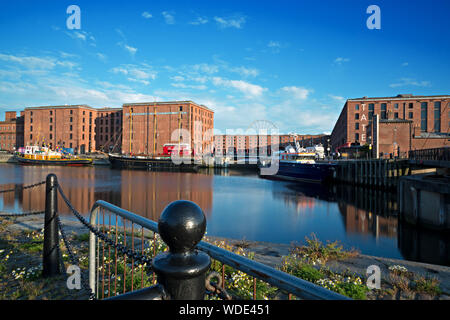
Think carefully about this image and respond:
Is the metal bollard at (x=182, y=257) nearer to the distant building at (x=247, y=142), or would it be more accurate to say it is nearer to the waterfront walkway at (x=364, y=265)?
the waterfront walkway at (x=364, y=265)

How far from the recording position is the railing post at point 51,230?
5.21 metres

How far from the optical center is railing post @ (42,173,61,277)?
521cm

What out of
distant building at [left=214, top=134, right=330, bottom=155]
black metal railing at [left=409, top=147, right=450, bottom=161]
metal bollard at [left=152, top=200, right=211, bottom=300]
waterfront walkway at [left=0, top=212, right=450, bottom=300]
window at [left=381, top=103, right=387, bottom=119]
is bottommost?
waterfront walkway at [left=0, top=212, right=450, bottom=300]

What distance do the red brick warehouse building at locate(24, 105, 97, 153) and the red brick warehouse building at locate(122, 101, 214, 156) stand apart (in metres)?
18.9

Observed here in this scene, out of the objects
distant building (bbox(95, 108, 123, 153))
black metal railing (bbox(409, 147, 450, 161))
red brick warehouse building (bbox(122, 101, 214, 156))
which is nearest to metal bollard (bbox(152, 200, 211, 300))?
black metal railing (bbox(409, 147, 450, 161))

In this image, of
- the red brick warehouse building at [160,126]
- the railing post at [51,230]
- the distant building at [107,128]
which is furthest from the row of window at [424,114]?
the distant building at [107,128]

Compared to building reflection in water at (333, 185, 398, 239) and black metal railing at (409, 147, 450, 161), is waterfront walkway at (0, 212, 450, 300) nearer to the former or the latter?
building reflection in water at (333, 185, 398, 239)

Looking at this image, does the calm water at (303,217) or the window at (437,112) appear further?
the window at (437,112)

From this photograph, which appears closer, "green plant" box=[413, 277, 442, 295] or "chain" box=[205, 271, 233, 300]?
"chain" box=[205, 271, 233, 300]

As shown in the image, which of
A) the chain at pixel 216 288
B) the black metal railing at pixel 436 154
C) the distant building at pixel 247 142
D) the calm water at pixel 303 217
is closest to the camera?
the chain at pixel 216 288

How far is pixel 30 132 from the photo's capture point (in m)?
102

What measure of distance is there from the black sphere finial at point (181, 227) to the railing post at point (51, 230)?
183 inches

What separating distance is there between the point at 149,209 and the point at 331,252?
16341 mm
